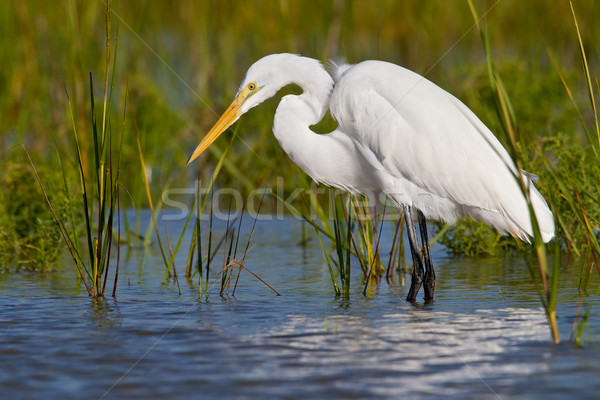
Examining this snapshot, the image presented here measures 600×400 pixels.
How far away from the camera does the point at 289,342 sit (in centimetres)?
363

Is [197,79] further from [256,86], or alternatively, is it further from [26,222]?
[256,86]

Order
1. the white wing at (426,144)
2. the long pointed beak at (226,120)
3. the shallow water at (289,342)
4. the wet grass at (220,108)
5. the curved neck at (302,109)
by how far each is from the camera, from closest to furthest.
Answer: the shallow water at (289,342), the wet grass at (220,108), the white wing at (426,144), the curved neck at (302,109), the long pointed beak at (226,120)

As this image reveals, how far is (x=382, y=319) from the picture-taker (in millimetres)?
4102

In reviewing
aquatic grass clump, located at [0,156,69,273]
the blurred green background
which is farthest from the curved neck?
aquatic grass clump, located at [0,156,69,273]

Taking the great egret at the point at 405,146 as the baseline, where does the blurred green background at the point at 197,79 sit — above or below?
above

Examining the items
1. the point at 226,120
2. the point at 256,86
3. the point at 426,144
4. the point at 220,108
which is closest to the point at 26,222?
the point at 226,120

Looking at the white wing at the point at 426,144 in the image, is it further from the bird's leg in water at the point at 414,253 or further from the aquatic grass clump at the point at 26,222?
the aquatic grass clump at the point at 26,222

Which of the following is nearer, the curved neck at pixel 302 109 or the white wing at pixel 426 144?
the white wing at pixel 426 144

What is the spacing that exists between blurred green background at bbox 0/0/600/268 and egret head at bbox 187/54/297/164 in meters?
1.11

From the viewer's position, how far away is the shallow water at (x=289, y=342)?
3.02 m

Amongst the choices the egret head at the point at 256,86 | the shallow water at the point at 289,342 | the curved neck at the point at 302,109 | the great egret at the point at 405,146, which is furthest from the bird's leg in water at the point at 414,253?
the egret head at the point at 256,86

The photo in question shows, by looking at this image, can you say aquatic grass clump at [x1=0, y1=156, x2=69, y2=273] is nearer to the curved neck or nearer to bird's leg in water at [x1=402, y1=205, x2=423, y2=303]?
the curved neck

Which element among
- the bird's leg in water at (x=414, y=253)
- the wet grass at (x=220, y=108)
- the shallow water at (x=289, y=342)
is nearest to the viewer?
the shallow water at (x=289, y=342)

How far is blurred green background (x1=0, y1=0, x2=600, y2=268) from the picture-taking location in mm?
7121
